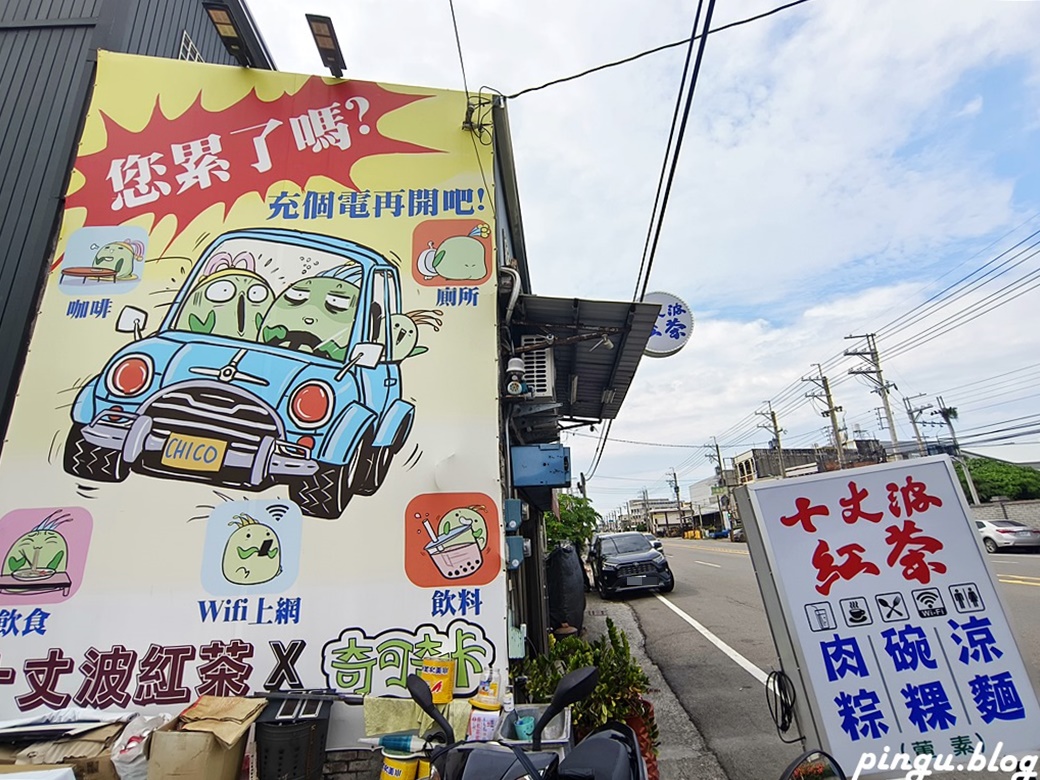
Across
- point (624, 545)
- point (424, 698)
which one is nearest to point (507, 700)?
point (424, 698)

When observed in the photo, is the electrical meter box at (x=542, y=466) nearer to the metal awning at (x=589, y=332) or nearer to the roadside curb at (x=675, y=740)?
the metal awning at (x=589, y=332)

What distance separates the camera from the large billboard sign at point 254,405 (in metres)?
4.31

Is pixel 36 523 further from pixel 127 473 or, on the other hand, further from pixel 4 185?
pixel 4 185

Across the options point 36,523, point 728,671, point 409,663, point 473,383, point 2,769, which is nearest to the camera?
point 2,769

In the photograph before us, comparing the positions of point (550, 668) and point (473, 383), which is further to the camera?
point (473, 383)

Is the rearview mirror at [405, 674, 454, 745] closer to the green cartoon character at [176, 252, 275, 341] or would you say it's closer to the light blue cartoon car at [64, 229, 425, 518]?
the light blue cartoon car at [64, 229, 425, 518]

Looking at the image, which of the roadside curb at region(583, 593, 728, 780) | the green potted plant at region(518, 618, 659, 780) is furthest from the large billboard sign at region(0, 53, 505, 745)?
the roadside curb at region(583, 593, 728, 780)

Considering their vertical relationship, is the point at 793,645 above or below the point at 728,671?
above

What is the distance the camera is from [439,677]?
4117mm

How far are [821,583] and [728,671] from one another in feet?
14.5

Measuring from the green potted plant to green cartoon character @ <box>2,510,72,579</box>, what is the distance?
4194 mm

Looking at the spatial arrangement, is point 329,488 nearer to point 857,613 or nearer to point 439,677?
point 439,677

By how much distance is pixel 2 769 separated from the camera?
3309mm

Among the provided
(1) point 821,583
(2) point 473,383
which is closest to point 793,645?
(1) point 821,583
